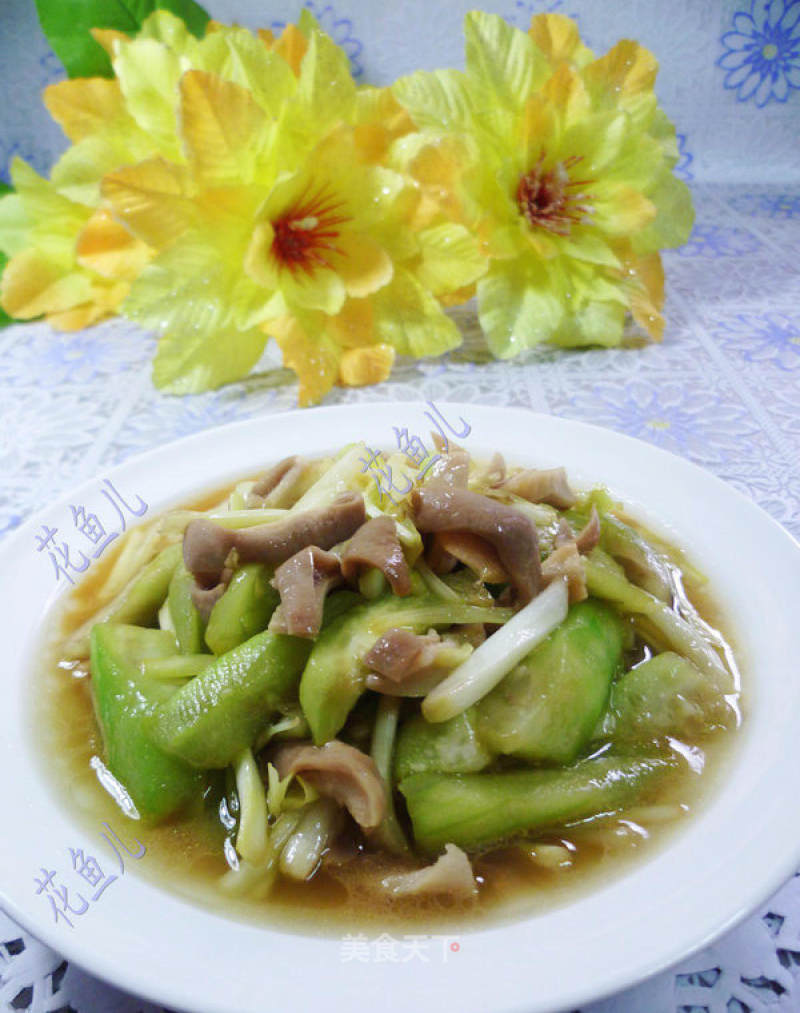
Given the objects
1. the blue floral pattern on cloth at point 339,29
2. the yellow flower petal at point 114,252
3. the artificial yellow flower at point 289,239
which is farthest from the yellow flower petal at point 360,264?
the blue floral pattern on cloth at point 339,29

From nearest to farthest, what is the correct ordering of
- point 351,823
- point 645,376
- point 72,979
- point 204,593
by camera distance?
point 72,979
point 351,823
point 204,593
point 645,376

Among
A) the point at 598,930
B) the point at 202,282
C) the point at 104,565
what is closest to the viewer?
the point at 598,930

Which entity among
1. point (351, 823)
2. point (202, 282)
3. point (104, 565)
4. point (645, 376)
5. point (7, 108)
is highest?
point (7, 108)

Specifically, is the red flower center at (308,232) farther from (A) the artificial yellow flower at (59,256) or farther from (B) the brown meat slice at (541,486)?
(B) the brown meat slice at (541,486)

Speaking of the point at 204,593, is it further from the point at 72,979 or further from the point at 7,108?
the point at 7,108

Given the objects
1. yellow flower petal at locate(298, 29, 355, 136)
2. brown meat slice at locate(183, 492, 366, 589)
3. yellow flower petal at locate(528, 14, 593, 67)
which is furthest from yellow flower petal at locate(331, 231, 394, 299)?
brown meat slice at locate(183, 492, 366, 589)

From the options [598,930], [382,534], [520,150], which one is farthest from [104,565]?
[520,150]

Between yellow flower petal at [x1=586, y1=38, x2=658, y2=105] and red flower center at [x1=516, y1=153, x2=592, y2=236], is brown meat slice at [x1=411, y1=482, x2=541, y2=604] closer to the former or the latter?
red flower center at [x1=516, y1=153, x2=592, y2=236]
